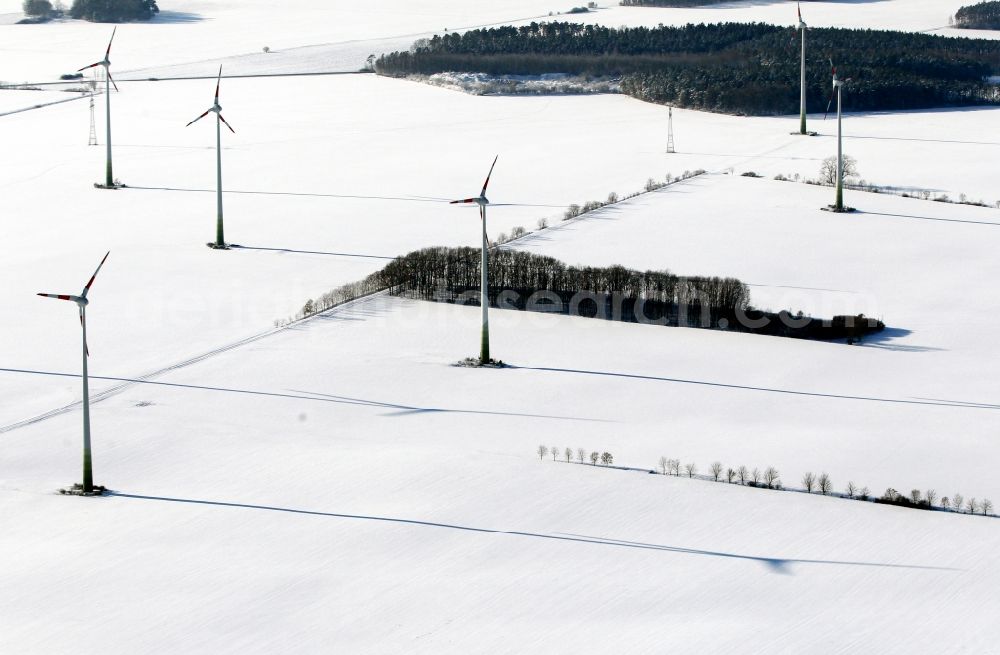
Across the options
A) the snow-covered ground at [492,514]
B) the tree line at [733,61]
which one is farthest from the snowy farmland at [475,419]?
the tree line at [733,61]

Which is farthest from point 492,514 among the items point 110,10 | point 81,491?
point 110,10

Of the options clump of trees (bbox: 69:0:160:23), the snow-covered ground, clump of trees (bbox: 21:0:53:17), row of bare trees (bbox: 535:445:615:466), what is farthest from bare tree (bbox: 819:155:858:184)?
clump of trees (bbox: 21:0:53:17)

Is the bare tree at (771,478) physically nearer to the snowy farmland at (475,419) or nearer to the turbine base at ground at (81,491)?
the snowy farmland at (475,419)

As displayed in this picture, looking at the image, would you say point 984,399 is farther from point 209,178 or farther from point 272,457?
point 209,178

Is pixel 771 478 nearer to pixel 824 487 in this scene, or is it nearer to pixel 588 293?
pixel 824 487

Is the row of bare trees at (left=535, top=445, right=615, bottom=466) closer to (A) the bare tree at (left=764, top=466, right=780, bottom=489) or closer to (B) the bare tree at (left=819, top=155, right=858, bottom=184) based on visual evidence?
(A) the bare tree at (left=764, top=466, right=780, bottom=489)

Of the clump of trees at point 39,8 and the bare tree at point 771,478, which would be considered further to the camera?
the clump of trees at point 39,8

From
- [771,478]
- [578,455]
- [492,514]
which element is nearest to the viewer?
[492,514]

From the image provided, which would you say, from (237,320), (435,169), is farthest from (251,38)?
(237,320)
